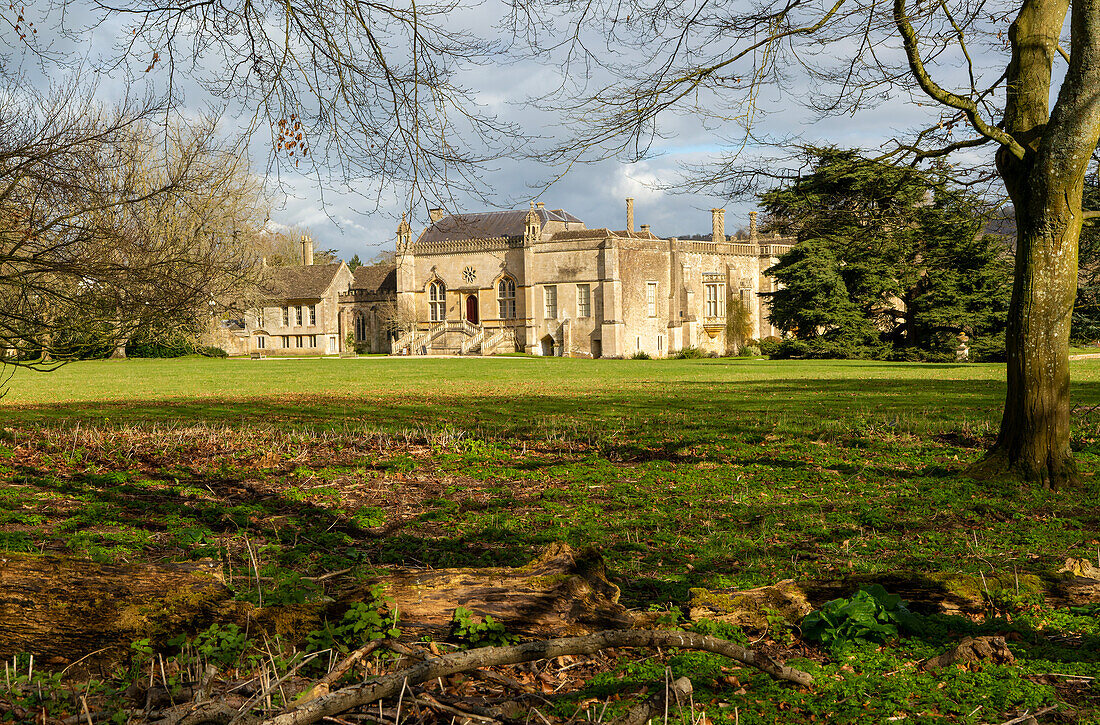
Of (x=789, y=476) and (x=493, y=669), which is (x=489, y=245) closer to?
(x=789, y=476)

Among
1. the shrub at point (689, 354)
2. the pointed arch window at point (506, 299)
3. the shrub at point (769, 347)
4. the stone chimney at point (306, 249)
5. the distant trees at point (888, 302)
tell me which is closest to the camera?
the distant trees at point (888, 302)

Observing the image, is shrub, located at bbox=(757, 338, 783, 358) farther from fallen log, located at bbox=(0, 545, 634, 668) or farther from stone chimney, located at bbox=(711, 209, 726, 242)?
fallen log, located at bbox=(0, 545, 634, 668)

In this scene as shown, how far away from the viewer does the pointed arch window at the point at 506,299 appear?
5869 cm

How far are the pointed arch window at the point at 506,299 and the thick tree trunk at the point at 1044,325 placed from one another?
52322mm

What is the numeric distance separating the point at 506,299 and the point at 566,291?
483 cm

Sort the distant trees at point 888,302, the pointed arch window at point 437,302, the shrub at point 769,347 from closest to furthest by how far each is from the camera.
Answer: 1. the distant trees at point 888,302
2. the shrub at point 769,347
3. the pointed arch window at point 437,302

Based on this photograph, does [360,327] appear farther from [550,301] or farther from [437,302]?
[550,301]

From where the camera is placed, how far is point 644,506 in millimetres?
6328

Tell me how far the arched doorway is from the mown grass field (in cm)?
4757

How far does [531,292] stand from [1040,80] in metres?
50.5

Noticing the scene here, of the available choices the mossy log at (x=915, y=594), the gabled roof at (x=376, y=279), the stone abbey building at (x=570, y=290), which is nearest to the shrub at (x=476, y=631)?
the mossy log at (x=915, y=594)

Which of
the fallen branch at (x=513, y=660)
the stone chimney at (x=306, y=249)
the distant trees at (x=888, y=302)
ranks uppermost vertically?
the stone chimney at (x=306, y=249)

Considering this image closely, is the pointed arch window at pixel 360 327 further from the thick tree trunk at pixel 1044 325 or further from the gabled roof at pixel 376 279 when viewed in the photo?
the thick tree trunk at pixel 1044 325

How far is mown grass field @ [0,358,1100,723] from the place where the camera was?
2.91 meters
